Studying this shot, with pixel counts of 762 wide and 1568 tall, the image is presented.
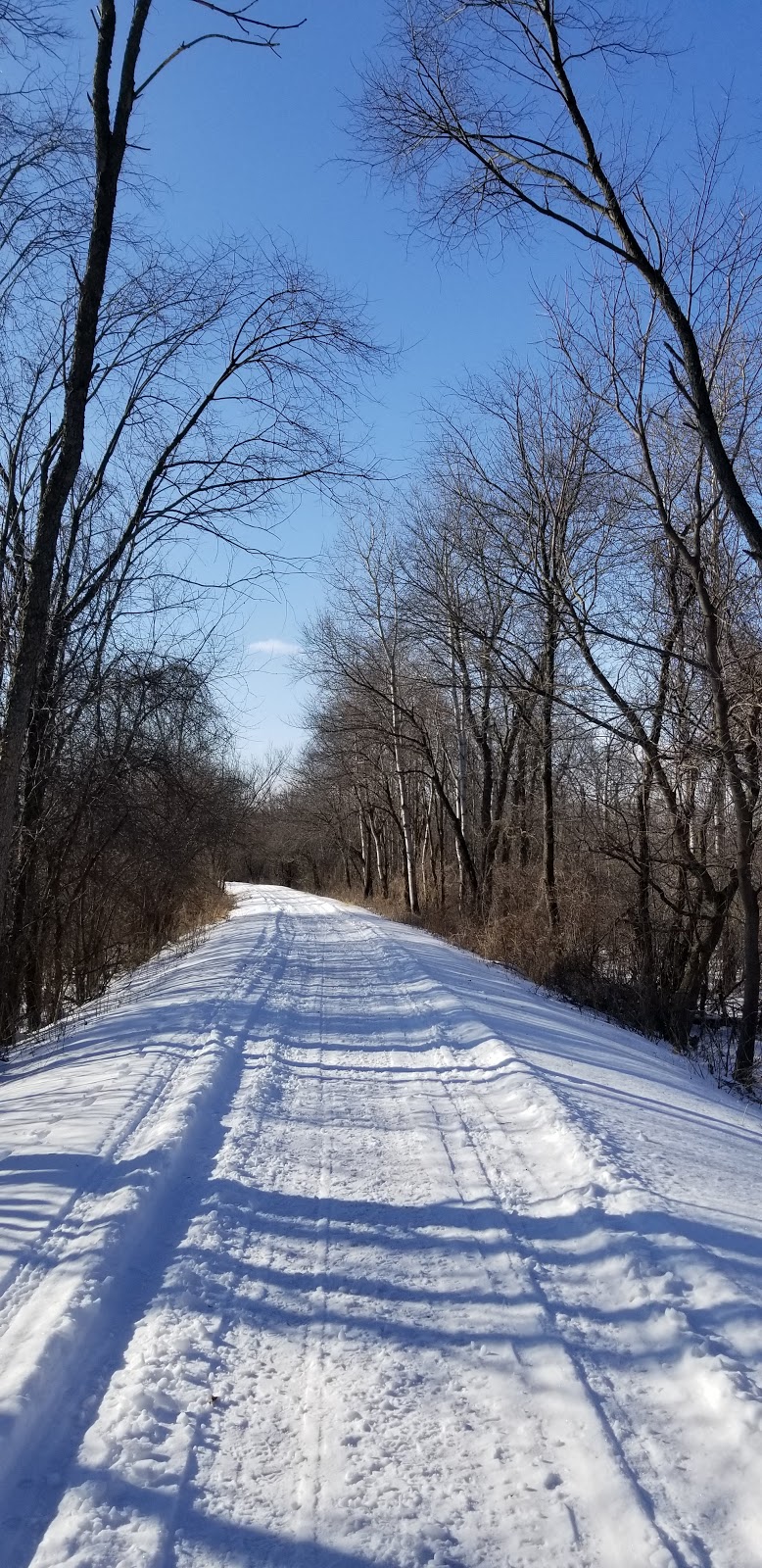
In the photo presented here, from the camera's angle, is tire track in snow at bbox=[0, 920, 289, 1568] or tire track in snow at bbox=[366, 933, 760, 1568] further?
tire track in snow at bbox=[0, 920, 289, 1568]

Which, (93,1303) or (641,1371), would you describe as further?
(93,1303)

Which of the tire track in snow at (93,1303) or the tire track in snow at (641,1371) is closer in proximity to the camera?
the tire track in snow at (641,1371)

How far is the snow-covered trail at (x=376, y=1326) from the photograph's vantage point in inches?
105

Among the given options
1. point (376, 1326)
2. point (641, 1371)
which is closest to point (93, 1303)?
point (376, 1326)

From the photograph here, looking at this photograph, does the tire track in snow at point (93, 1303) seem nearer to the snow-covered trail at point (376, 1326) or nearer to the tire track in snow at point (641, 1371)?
the snow-covered trail at point (376, 1326)

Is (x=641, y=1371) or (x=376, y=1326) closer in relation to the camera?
(x=641, y=1371)

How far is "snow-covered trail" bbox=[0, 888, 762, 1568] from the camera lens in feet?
8.79

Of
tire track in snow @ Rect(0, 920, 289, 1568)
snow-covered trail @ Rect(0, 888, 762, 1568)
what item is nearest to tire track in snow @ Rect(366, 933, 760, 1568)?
snow-covered trail @ Rect(0, 888, 762, 1568)

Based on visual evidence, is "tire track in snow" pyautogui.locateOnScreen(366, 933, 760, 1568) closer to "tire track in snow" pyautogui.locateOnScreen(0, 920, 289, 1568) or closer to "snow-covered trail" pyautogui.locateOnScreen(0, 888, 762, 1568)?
"snow-covered trail" pyautogui.locateOnScreen(0, 888, 762, 1568)

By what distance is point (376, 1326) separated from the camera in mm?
3721

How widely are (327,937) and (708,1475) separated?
16802 millimetres

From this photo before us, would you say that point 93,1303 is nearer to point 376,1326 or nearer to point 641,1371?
point 376,1326

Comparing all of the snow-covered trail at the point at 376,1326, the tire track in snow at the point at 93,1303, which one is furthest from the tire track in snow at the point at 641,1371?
the tire track in snow at the point at 93,1303

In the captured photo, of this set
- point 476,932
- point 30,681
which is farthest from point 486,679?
point 30,681
